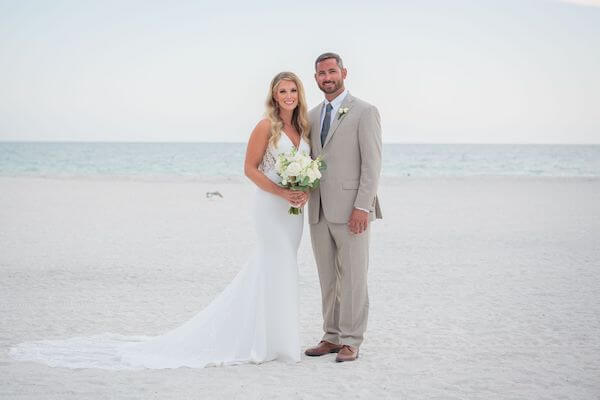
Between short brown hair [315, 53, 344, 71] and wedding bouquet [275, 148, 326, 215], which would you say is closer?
wedding bouquet [275, 148, 326, 215]

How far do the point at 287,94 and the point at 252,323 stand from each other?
6.39 feet

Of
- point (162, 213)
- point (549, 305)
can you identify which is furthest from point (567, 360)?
point (162, 213)

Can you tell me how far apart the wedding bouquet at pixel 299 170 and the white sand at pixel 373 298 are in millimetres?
1478

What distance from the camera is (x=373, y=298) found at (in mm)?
7348

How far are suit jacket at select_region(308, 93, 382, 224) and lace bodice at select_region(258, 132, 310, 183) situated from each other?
19 centimetres

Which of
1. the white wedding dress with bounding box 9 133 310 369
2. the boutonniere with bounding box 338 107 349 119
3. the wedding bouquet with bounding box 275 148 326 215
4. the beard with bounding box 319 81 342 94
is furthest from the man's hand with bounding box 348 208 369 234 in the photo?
the beard with bounding box 319 81 342 94

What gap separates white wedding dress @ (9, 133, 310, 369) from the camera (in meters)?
4.99

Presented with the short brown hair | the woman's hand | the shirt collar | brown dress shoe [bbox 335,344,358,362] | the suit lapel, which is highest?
the short brown hair

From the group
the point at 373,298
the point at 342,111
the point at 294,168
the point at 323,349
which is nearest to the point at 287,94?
the point at 342,111

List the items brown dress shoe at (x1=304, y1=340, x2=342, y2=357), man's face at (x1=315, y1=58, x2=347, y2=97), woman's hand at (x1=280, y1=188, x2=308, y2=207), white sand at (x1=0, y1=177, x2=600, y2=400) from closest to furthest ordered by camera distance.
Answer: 1. white sand at (x1=0, y1=177, x2=600, y2=400)
2. woman's hand at (x1=280, y1=188, x2=308, y2=207)
3. man's face at (x1=315, y1=58, x2=347, y2=97)
4. brown dress shoe at (x1=304, y1=340, x2=342, y2=357)

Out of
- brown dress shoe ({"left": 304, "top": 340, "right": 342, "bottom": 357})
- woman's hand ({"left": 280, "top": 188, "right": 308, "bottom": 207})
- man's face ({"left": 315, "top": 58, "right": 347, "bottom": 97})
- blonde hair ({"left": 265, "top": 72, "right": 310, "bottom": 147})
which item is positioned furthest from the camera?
brown dress shoe ({"left": 304, "top": 340, "right": 342, "bottom": 357})

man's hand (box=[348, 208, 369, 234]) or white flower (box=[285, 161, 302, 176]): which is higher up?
white flower (box=[285, 161, 302, 176])

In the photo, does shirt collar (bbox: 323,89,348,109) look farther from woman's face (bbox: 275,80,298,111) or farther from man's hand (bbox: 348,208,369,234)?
man's hand (bbox: 348,208,369,234)

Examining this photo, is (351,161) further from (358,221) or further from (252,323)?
(252,323)
